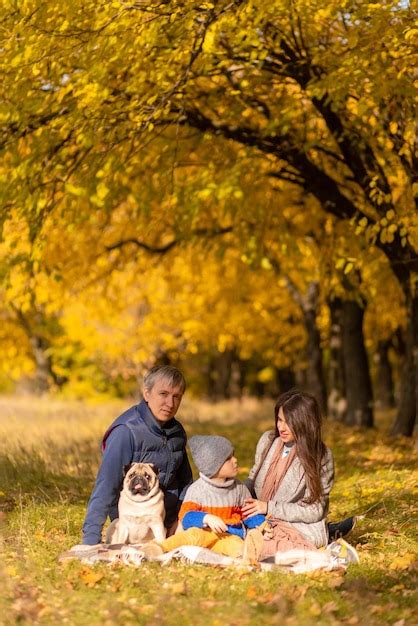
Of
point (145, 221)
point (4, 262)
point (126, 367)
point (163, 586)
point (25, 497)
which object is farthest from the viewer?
point (126, 367)

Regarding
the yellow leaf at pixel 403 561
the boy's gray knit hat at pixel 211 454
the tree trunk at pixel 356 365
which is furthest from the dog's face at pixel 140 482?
the tree trunk at pixel 356 365

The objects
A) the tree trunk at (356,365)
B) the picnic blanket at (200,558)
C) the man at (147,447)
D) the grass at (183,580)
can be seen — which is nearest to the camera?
the grass at (183,580)

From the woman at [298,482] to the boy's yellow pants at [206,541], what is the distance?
213 mm

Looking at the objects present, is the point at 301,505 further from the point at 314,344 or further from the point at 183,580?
the point at 314,344

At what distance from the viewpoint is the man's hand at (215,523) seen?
6.66 meters

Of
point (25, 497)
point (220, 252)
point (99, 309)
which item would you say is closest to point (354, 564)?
point (25, 497)

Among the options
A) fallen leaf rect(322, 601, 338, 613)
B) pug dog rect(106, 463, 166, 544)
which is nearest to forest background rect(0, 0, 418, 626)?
fallen leaf rect(322, 601, 338, 613)

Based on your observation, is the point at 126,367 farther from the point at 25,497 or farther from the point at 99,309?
the point at 25,497

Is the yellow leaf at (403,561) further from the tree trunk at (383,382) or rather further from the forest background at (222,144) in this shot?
the tree trunk at (383,382)

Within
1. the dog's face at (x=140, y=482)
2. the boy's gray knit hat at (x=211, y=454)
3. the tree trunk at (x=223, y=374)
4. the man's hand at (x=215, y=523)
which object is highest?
the boy's gray knit hat at (x=211, y=454)

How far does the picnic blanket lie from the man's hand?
155 millimetres

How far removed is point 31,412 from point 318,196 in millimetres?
11948

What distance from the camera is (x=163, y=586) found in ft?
20.1

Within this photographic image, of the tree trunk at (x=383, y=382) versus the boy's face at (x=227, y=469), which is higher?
the boy's face at (x=227, y=469)
